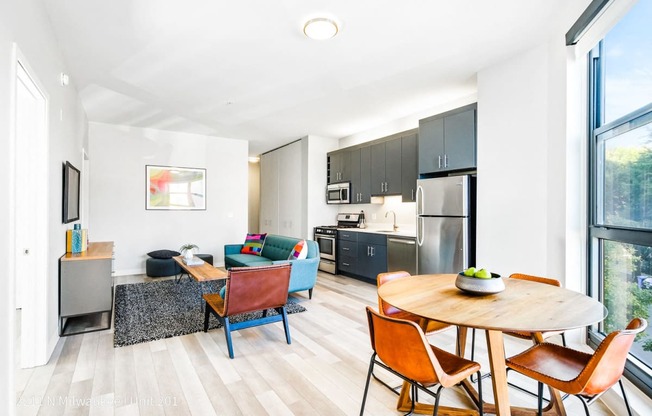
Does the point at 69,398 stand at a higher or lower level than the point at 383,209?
lower

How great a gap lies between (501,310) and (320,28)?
2.48 metres

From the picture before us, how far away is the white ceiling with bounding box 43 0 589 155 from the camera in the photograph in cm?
257

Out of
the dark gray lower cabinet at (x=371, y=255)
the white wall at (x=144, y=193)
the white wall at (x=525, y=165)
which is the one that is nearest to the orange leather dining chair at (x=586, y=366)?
the white wall at (x=525, y=165)

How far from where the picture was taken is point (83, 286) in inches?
126

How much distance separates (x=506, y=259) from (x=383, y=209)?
2.91 m

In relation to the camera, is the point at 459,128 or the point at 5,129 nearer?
the point at 5,129

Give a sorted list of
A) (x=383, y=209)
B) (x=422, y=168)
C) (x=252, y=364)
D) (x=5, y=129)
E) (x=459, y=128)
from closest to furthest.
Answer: (x=5, y=129) → (x=252, y=364) → (x=459, y=128) → (x=422, y=168) → (x=383, y=209)

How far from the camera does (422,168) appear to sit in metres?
4.46

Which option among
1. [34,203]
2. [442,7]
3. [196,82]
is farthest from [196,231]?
[442,7]

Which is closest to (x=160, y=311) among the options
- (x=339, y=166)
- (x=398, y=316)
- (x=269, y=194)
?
(x=398, y=316)

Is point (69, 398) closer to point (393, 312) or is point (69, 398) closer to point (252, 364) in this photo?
point (252, 364)

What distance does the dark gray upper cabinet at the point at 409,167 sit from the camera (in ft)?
16.4

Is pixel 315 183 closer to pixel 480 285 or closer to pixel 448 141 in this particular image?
pixel 448 141

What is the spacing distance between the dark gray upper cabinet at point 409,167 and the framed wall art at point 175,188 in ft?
13.4
